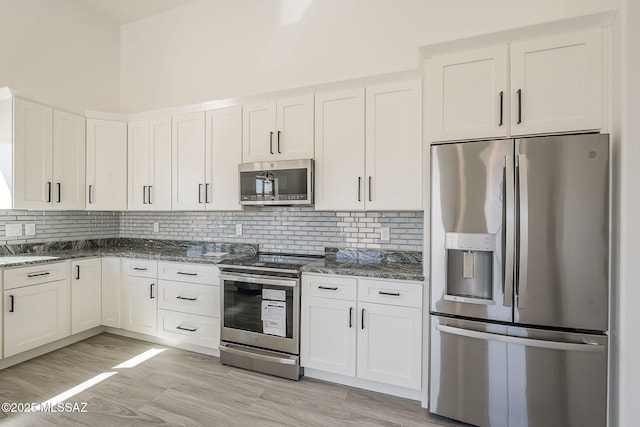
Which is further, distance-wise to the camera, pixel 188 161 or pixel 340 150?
pixel 188 161

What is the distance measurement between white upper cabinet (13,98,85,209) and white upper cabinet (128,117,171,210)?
480 millimetres

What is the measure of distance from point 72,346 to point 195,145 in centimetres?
237

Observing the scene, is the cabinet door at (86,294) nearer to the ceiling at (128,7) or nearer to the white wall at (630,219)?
the ceiling at (128,7)

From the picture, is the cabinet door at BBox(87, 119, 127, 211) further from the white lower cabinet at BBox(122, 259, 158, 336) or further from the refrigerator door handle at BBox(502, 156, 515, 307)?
the refrigerator door handle at BBox(502, 156, 515, 307)

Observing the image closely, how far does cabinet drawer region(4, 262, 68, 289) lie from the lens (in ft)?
8.79

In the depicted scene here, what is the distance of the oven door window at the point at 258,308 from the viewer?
2.59 metres

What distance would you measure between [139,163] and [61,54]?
1.46 m

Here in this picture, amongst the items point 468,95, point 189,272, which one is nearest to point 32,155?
point 189,272

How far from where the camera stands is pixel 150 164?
3543 millimetres

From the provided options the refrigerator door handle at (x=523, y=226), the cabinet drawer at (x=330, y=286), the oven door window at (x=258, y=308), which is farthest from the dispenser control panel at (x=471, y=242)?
the oven door window at (x=258, y=308)

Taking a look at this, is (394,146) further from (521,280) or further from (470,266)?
(521,280)

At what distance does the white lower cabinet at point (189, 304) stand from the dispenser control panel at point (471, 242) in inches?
79.3

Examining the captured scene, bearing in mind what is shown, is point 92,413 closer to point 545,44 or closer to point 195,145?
point 195,145

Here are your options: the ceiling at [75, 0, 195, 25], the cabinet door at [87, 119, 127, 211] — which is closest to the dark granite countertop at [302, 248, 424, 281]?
the cabinet door at [87, 119, 127, 211]
